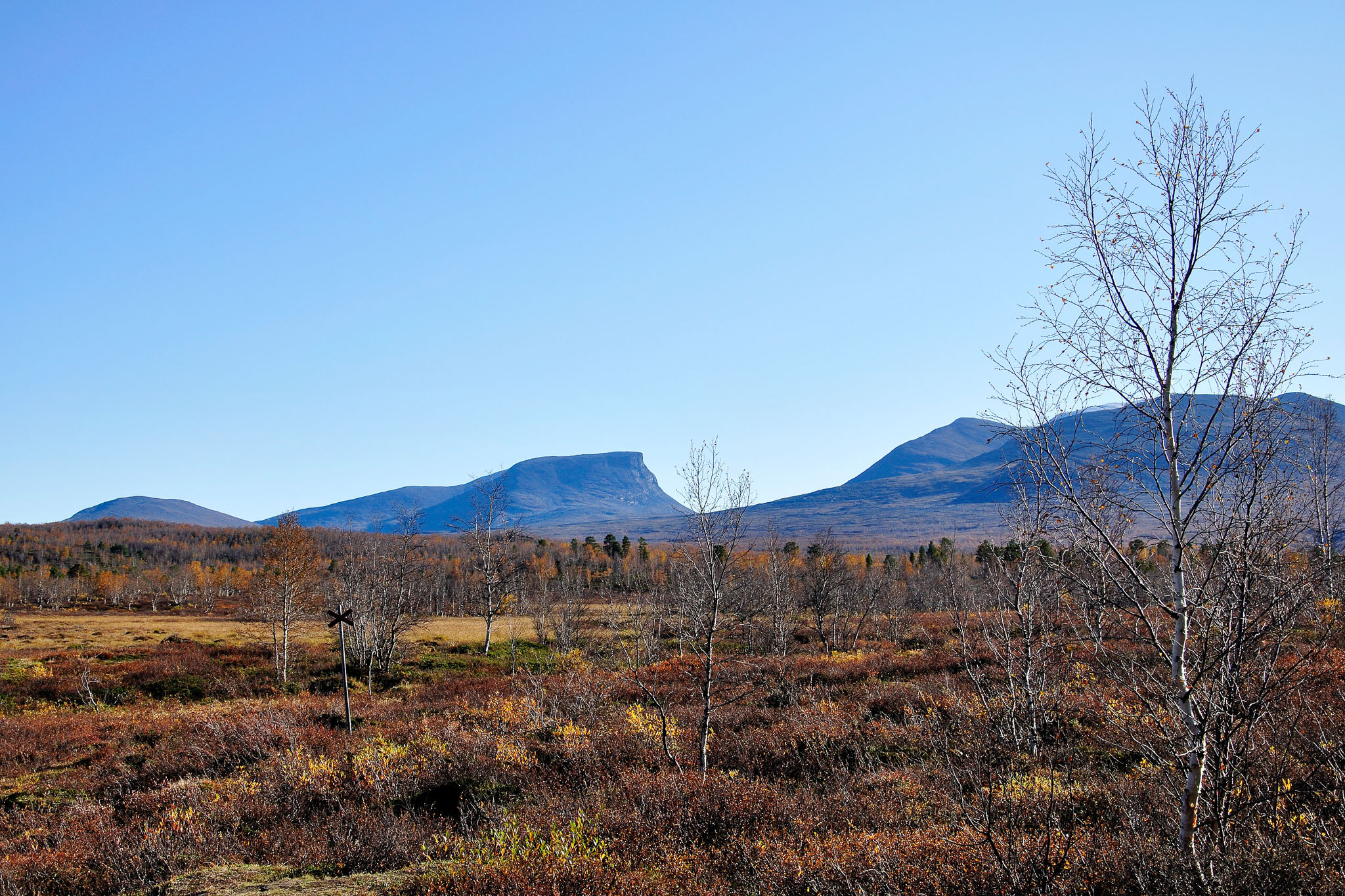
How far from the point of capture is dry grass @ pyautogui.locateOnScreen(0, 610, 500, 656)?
42.4m

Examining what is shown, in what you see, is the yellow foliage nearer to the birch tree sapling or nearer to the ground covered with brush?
the ground covered with brush

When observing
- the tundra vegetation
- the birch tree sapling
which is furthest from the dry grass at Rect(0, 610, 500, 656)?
the tundra vegetation

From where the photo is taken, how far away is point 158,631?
4834 centimetres

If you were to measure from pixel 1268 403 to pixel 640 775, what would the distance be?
380 inches

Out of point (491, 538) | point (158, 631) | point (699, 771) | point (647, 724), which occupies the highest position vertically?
point (491, 538)

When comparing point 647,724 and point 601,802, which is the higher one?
point 601,802

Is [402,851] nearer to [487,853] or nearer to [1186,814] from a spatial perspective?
[487,853]

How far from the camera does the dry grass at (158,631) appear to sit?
42.4m

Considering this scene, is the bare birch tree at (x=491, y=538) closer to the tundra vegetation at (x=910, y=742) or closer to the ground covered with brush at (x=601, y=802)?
the tundra vegetation at (x=910, y=742)

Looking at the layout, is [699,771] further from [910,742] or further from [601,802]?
[910,742]

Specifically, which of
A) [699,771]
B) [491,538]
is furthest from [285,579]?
[699,771]

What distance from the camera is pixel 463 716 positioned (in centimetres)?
1912

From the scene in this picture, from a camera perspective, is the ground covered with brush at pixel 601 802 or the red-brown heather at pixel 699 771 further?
the ground covered with brush at pixel 601 802

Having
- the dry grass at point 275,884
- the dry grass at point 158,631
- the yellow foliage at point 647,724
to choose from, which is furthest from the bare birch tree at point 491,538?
the dry grass at point 275,884
